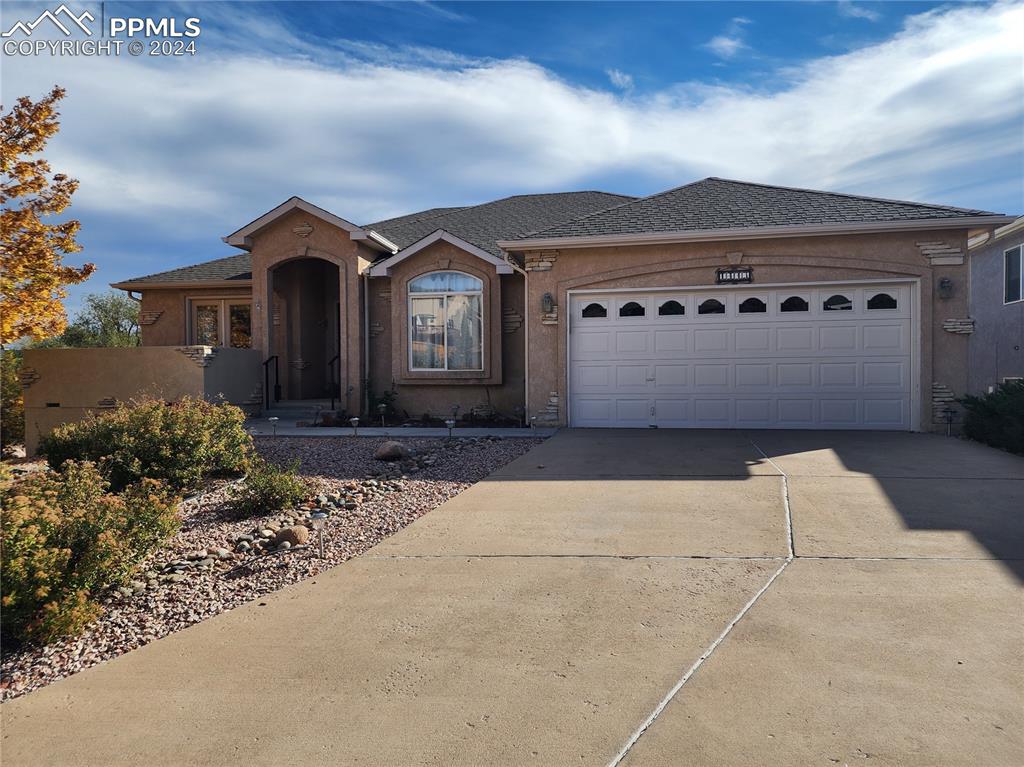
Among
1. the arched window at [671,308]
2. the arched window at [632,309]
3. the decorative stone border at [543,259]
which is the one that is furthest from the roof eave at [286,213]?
the arched window at [671,308]

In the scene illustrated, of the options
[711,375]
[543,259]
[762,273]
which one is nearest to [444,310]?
[543,259]

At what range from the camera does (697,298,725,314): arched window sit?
1234 centimetres

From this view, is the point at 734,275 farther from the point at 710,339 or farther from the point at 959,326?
the point at 959,326

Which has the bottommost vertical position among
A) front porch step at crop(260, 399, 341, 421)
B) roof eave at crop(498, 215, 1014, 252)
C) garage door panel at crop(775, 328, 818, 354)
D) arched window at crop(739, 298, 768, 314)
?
front porch step at crop(260, 399, 341, 421)

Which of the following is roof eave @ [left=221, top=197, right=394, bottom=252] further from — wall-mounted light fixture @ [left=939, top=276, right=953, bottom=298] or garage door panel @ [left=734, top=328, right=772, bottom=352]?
wall-mounted light fixture @ [left=939, top=276, right=953, bottom=298]

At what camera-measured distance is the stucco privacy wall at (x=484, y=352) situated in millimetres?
14258

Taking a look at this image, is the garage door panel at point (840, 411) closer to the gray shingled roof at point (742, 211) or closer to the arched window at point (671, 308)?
the arched window at point (671, 308)

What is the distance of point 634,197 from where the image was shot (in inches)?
754

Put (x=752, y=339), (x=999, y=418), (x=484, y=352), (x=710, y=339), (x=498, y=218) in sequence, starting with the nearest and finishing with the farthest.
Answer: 1. (x=999, y=418)
2. (x=752, y=339)
3. (x=710, y=339)
4. (x=484, y=352)
5. (x=498, y=218)

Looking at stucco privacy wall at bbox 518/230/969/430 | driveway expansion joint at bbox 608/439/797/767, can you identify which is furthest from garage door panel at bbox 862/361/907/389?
driveway expansion joint at bbox 608/439/797/767

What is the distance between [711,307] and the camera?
40.7 ft

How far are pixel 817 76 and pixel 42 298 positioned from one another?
12705 millimetres

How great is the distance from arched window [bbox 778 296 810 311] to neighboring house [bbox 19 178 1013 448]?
1.0 inches

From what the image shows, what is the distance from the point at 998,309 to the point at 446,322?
49.0 ft
